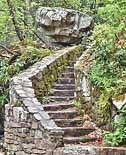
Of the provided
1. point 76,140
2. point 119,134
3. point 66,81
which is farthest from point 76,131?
point 66,81

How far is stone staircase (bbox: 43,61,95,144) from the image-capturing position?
7695 millimetres

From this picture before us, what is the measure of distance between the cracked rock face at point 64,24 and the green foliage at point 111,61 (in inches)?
205

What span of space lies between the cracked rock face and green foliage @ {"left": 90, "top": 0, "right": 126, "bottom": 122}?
5210 millimetres

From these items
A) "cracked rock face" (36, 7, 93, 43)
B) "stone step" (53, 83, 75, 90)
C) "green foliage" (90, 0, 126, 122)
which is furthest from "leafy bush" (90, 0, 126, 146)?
"cracked rock face" (36, 7, 93, 43)

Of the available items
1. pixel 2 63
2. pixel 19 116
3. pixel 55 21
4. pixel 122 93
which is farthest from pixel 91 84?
pixel 55 21

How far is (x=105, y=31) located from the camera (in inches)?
383

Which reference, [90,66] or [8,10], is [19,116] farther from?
[8,10]

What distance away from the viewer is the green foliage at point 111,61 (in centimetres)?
766

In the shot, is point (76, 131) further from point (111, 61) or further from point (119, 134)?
point (111, 61)

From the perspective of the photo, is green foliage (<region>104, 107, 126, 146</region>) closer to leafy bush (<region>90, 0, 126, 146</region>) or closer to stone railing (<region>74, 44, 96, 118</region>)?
leafy bush (<region>90, 0, 126, 146</region>)

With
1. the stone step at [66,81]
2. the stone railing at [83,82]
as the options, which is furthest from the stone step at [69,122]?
the stone step at [66,81]

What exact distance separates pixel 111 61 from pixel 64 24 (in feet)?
22.7

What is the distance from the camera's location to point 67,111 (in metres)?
8.59

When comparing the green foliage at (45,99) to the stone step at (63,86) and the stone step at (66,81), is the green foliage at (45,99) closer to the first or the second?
the stone step at (63,86)
